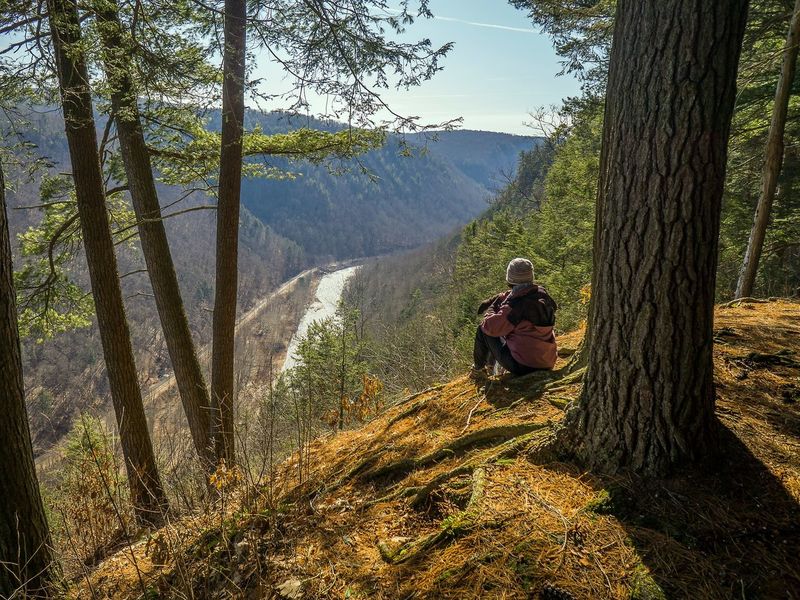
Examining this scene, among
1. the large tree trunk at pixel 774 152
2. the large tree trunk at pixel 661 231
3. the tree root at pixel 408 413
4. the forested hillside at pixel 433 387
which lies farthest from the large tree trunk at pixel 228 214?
the large tree trunk at pixel 774 152

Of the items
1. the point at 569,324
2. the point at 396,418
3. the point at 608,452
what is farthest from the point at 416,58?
the point at 569,324

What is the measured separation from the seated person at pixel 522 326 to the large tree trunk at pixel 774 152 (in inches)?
193

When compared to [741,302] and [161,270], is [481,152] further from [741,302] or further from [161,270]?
[161,270]

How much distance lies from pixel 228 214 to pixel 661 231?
4.37m

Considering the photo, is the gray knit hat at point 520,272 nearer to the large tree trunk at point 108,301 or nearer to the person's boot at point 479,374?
the person's boot at point 479,374

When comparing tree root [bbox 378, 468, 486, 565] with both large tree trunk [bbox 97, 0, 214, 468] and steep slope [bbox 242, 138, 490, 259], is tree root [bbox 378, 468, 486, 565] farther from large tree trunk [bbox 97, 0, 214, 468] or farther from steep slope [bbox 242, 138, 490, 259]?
steep slope [bbox 242, 138, 490, 259]

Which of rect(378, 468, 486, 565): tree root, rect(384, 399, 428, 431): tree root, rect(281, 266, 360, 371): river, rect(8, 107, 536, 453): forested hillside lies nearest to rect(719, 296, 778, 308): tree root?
rect(384, 399, 428, 431): tree root

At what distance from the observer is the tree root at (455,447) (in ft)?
8.80

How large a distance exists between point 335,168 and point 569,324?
6.84 m

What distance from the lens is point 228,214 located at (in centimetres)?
491

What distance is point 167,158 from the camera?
5273 mm

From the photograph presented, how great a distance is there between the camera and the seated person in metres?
3.39

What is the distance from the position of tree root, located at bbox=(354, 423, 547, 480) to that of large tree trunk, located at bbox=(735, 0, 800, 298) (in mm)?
5874

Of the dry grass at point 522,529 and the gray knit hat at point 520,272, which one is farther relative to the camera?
the gray knit hat at point 520,272
